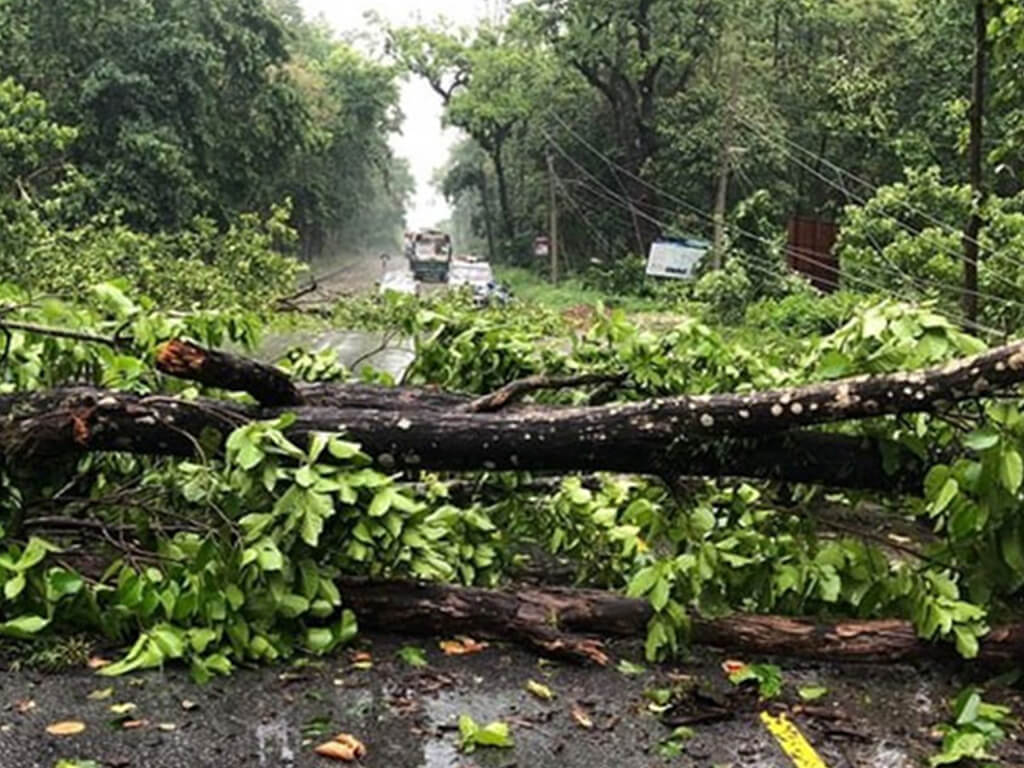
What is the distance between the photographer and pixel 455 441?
3711 mm

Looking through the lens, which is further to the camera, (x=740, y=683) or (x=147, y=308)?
(x=147, y=308)

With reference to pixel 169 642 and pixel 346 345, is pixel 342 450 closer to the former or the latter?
pixel 169 642

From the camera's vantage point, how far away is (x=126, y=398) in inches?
145

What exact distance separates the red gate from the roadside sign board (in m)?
3.34

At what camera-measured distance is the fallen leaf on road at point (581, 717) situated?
3.11 meters

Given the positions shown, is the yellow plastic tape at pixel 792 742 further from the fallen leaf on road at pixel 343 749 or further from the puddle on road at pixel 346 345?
the puddle on road at pixel 346 345

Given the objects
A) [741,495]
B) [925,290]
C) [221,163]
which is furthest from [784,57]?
[741,495]

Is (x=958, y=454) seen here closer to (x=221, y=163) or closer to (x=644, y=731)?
(x=644, y=731)

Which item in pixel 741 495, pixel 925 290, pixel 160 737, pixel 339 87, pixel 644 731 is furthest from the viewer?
pixel 339 87

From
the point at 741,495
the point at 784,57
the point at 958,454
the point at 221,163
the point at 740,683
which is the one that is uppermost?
the point at 784,57

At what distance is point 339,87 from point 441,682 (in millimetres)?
46218

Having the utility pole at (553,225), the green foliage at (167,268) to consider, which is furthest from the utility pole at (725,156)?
the green foliage at (167,268)

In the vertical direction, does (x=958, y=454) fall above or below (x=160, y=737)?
above

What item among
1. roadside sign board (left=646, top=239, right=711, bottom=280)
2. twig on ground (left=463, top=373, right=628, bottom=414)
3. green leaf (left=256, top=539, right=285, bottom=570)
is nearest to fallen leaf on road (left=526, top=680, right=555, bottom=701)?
green leaf (left=256, top=539, right=285, bottom=570)
